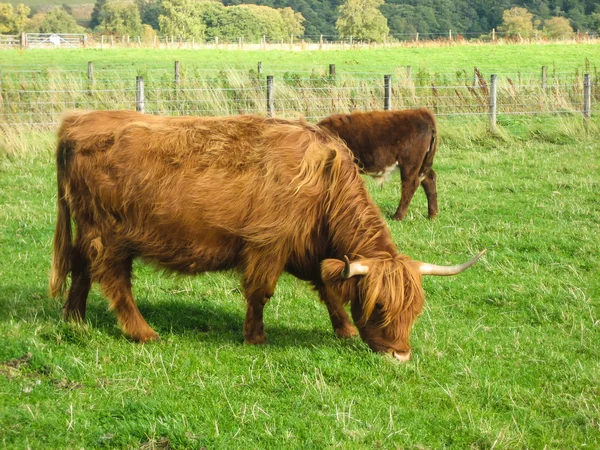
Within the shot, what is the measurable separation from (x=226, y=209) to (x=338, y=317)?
1228 millimetres

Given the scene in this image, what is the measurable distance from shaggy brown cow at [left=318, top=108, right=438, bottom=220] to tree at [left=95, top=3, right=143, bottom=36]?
7553 centimetres

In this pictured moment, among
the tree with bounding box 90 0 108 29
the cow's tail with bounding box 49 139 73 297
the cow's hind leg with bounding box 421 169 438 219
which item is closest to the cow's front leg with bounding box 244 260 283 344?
the cow's tail with bounding box 49 139 73 297

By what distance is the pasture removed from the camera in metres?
4.13

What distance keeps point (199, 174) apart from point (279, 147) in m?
0.62

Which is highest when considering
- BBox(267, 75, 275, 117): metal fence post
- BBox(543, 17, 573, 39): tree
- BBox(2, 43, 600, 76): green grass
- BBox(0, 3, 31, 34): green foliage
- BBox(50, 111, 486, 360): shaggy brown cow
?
BBox(0, 3, 31, 34): green foliage

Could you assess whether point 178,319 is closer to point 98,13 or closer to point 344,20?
point 344,20

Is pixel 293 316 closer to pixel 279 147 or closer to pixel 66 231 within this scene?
pixel 279 147

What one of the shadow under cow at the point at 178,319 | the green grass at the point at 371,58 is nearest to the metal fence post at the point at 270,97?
the shadow under cow at the point at 178,319

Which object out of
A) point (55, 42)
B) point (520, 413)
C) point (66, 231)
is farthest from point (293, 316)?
point (55, 42)

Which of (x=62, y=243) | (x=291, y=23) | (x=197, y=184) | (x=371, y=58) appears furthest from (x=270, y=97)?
(x=291, y=23)

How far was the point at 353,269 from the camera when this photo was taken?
506cm

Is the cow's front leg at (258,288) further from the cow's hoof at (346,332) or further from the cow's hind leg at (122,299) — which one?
the cow's hind leg at (122,299)

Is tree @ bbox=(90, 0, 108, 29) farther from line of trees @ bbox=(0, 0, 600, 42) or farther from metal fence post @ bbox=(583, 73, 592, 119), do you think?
metal fence post @ bbox=(583, 73, 592, 119)

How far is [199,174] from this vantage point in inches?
218
